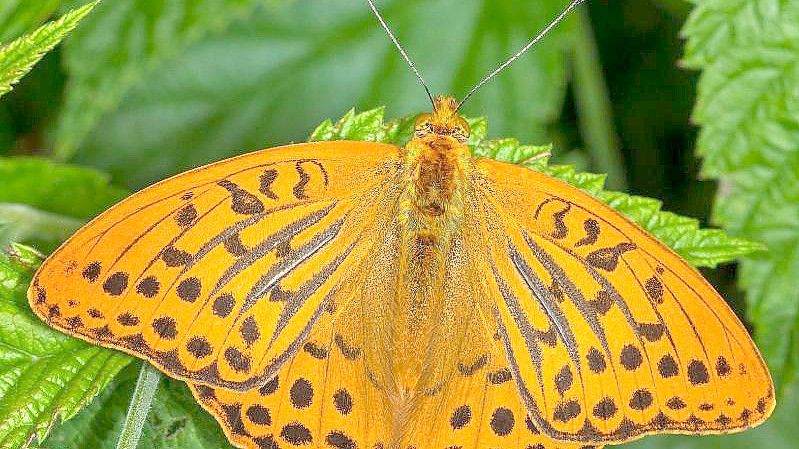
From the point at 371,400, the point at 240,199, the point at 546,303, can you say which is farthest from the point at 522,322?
the point at 240,199

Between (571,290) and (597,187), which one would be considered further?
(597,187)

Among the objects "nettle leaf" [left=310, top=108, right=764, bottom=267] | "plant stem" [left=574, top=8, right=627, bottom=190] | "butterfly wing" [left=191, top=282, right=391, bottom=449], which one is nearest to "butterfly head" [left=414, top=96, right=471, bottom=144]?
"nettle leaf" [left=310, top=108, right=764, bottom=267]

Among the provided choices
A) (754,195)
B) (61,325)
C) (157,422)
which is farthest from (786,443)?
(61,325)

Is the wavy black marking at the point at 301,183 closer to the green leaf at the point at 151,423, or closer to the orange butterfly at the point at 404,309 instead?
the orange butterfly at the point at 404,309

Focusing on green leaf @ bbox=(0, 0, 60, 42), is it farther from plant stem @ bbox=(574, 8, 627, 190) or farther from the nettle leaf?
plant stem @ bbox=(574, 8, 627, 190)

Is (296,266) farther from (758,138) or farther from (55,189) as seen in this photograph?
(758,138)

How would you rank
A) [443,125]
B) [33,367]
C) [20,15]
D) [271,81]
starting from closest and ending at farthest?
[33,367], [443,125], [20,15], [271,81]
